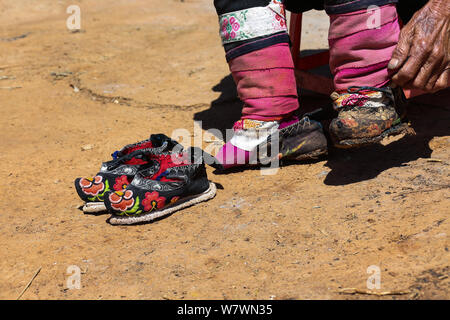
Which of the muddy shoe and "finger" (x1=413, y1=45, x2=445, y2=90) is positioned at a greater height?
"finger" (x1=413, y1=45, x2=445, y2=90)

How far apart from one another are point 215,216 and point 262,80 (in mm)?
570

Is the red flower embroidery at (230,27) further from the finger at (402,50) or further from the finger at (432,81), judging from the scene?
the finger at (432,81)

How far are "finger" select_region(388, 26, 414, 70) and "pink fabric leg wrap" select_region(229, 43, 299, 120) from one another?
41 centimetres

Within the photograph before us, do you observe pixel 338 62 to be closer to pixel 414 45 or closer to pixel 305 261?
pixel 414 45

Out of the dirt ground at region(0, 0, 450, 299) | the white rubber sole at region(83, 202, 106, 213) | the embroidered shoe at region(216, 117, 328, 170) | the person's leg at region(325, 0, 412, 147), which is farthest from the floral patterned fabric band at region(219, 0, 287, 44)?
the white rubber sole at region(83, 202, 106, 213)

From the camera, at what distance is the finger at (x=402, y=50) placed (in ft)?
5.78

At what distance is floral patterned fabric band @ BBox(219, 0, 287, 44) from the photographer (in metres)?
1.97

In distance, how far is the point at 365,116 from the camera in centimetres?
178

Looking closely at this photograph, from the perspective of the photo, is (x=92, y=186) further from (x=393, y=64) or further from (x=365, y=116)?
(x=393, y=64)

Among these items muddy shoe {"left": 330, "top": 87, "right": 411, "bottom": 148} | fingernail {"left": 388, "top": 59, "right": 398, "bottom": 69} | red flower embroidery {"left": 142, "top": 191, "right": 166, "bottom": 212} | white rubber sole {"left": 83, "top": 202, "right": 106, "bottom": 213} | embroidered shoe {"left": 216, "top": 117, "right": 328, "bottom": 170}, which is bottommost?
white rubber sole {"left": 83, "top": 202, "right": 106, "bottom": 213}

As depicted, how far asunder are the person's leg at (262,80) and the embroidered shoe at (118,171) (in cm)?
28

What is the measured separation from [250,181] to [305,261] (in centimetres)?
65

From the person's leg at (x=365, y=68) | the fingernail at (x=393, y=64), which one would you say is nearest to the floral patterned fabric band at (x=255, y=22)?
the person's leg at (x=365, y=68)

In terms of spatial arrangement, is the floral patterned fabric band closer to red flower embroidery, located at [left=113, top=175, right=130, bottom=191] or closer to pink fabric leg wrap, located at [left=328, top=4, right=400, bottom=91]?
pink fabric leg wrap, located at [left=328, top=4, right=400, bottom=91]
